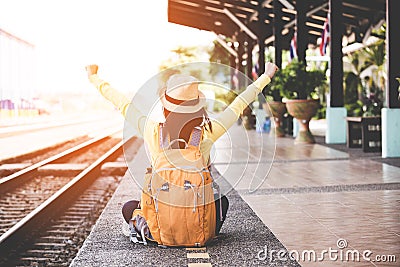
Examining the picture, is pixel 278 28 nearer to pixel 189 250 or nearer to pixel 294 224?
pixel 294 224

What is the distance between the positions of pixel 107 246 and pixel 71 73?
35580 mm

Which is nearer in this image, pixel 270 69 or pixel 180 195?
pixel 180 195

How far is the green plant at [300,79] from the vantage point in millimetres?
11398

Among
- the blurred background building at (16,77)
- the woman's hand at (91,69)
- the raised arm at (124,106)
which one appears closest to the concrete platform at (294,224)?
the raised arm at (124,106)

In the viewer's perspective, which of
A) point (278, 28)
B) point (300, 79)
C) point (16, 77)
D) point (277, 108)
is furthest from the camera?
point (16, 77)

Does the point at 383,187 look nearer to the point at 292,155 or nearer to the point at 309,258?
the point at 309,258

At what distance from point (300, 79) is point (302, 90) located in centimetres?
20

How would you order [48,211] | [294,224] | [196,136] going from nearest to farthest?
[196,136] → [294,224] → [48,211]

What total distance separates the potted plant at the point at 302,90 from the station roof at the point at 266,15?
2.47 m

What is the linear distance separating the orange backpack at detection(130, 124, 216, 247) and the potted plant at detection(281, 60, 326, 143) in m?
7.77

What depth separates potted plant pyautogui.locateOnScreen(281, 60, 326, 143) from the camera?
1117 centimetres

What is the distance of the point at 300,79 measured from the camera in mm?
11383

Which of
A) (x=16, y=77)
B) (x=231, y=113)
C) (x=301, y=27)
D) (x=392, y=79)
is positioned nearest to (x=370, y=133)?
(x=392, y=79)

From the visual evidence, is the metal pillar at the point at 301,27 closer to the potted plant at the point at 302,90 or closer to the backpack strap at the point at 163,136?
the potted plant at the point at 302,90
